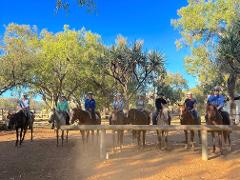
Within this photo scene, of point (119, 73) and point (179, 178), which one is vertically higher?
point (119, 73)

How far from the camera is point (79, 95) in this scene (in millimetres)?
61406

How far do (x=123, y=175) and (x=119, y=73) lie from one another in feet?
110

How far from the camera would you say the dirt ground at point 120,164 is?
12.2 metres

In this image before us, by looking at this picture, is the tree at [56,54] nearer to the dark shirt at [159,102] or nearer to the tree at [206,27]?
the tree at [206,27]

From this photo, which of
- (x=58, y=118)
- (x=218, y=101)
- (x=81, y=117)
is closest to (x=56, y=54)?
(x=58, y=118)

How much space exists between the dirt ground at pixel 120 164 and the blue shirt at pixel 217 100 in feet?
6.28

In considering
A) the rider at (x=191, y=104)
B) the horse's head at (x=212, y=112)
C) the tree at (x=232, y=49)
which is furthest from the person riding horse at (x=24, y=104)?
the tree at (x=232, y=49)

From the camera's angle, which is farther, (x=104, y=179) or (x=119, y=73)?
(x=119, y=73)

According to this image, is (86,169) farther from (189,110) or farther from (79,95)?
(79,95)

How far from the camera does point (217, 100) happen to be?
16250 mm

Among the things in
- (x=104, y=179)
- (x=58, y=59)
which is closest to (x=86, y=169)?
(x=104, y=179)

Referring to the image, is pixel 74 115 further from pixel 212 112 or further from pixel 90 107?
pixel 212 112

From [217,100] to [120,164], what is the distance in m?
5.15

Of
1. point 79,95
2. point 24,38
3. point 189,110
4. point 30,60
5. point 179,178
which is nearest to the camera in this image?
point 179,178
